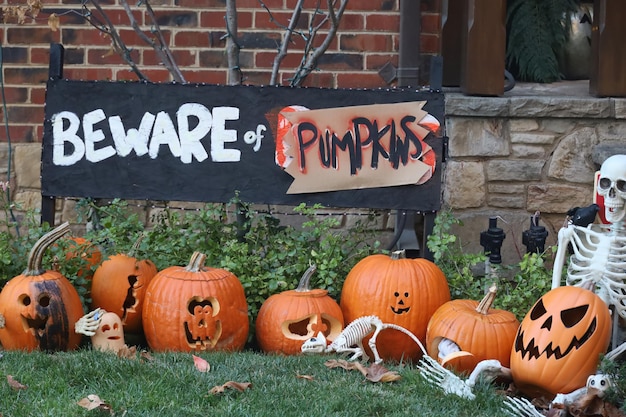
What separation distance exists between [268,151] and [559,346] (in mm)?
1877

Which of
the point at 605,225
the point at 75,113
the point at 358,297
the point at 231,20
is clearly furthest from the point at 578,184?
the point at 75,113

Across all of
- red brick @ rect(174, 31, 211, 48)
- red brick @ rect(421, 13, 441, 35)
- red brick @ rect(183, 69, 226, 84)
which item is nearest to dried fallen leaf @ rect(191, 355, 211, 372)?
red brick @ rect(183, 69, 226, 84)

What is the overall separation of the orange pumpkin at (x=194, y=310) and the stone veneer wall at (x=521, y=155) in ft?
6.54

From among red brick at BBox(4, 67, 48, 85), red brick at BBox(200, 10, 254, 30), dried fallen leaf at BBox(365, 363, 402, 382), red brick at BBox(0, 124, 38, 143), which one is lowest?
dried fallen leaf at BBox(365, 363, 402, 382)

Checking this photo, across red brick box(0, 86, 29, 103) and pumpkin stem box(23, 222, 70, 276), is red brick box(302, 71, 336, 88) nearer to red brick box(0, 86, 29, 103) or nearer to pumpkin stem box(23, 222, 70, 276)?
red brick box(0, 86, 29, 103)

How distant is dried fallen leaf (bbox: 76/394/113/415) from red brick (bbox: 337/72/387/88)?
10.4 feet

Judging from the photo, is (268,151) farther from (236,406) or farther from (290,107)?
(236,406)

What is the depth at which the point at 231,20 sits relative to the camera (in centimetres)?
505

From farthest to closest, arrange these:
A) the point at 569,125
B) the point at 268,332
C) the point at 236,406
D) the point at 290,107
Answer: the point at 569,125 → the point at 290,107 → the point at 268,332 → the point at 236,406

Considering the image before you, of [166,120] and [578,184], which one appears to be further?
[578,184]

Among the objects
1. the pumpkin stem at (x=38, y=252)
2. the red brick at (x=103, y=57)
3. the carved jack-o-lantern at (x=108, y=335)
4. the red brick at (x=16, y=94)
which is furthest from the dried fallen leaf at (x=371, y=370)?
the red brick at (x=16, y=94)

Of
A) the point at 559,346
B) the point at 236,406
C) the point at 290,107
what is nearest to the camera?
the point at 236,406

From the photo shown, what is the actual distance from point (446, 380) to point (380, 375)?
0.29m

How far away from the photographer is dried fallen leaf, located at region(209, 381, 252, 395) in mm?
3479
